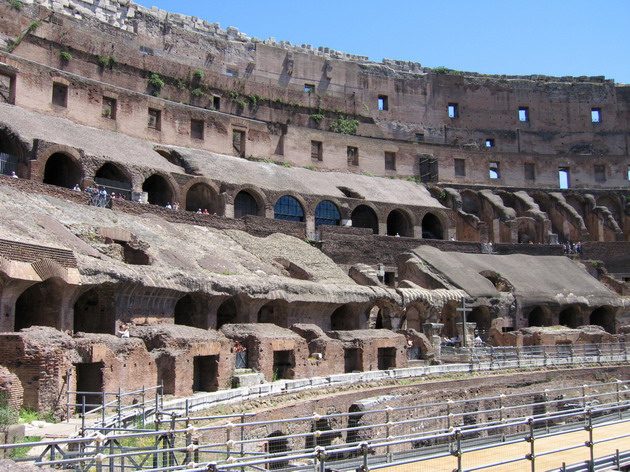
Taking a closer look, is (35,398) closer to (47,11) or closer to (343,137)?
(47,11)

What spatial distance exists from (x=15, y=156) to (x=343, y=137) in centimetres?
2776

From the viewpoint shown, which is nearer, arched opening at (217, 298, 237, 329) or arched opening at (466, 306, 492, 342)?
arched opening at (217, 298, 237, 329)

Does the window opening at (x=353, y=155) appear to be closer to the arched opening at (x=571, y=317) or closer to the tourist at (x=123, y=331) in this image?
the arched opening at (x=571, y=317)

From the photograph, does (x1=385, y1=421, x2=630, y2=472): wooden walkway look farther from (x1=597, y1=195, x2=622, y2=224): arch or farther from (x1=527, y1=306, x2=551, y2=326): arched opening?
(x1=597, y1=195, x2=622, y2=224): arch

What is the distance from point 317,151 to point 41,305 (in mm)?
35441

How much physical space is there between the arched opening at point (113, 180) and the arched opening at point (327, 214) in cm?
1293

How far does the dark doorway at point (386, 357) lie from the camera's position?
2660 centimetres

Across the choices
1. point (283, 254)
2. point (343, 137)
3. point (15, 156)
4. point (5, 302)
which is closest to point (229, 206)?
point (283, 254)

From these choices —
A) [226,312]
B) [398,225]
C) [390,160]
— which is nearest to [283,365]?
[226,312]

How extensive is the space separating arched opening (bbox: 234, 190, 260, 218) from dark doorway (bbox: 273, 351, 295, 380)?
19715mm

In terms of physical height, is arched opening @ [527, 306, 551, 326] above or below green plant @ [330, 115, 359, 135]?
below

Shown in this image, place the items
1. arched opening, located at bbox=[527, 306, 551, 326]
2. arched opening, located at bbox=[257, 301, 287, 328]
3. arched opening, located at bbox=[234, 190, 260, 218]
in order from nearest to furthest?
1. arched opening, located at bbox=[257, 301, 287, 328]
2. arched opening, located at bbox=[527, 306, 551, 326]
3. arched opening, located at bbox=[234, 190, 260, 218]

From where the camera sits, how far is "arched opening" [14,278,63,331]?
18.9 m

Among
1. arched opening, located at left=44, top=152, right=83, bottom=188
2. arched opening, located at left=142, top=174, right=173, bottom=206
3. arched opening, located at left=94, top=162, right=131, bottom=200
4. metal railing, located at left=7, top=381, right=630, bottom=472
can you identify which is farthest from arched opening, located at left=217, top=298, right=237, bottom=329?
arched opening, located at left=142, top=174, right=173, bottom=206
